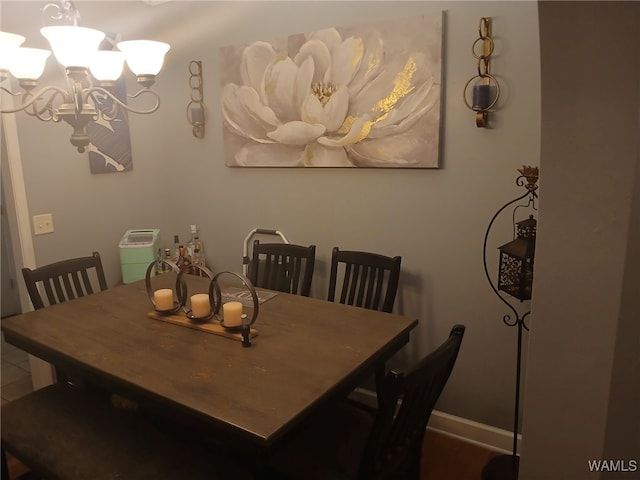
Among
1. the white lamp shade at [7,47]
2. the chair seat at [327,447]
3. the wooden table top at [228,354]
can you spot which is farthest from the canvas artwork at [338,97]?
the white lamp shade at [7,47]

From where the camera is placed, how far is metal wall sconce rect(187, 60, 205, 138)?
3082 mm

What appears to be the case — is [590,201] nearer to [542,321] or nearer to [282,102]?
[542,321]

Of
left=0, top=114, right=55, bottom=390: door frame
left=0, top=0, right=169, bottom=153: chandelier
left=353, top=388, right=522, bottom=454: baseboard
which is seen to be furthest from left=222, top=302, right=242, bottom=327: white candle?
left=0, top=114, right=55, bottom=390: door frame

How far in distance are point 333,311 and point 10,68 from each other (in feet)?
4.97

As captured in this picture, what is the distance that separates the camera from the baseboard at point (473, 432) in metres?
2.35

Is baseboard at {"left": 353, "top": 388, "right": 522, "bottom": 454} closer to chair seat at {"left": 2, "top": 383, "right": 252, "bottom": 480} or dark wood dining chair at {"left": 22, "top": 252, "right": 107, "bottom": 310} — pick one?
chair seat at {"left": 2, "top": 383, "right": 252, "bottom": 480}

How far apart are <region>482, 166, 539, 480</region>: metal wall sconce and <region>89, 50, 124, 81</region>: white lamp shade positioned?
1634 mm

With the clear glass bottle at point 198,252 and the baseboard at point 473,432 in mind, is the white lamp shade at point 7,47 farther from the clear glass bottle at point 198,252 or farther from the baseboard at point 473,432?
the baseboard at point 473,432

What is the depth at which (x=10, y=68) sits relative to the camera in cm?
165

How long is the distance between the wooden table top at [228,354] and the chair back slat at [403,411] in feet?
0.65

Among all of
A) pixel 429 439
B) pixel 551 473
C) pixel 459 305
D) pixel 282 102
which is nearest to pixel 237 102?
pixel 282 102

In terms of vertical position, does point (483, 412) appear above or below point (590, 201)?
below

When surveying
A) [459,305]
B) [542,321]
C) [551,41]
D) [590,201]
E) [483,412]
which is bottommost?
[483,412]

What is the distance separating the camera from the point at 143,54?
177 centimetres
